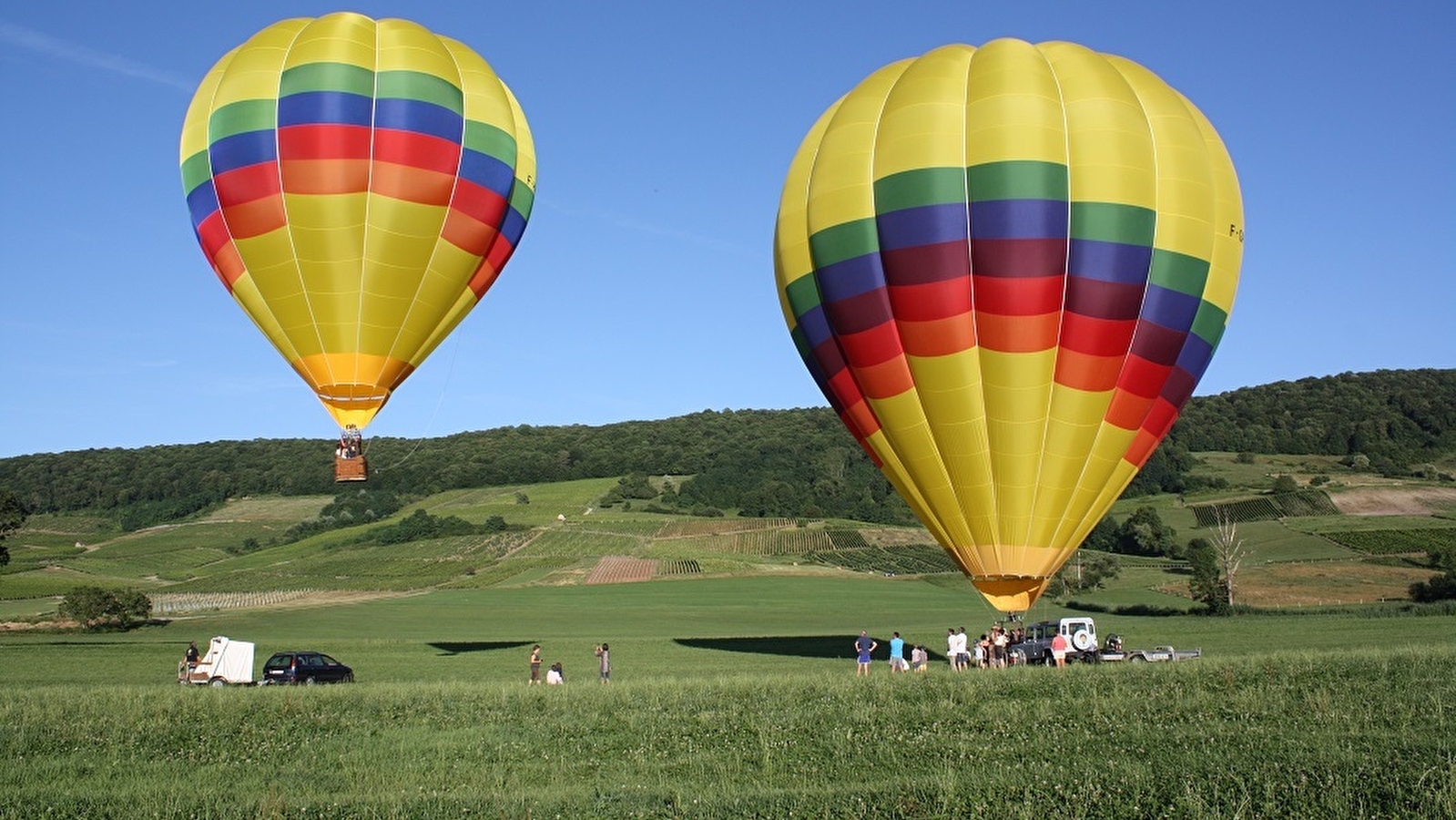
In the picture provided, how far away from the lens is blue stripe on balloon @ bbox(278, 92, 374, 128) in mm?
24094

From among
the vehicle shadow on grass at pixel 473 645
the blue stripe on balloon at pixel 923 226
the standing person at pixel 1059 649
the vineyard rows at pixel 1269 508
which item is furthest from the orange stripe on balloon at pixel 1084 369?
the vineyard rows at pixel 1269 508

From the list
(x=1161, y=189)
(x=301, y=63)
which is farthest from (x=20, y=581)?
(x=1161, y=189)

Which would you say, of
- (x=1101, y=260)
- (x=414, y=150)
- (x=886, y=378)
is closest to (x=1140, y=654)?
(x=886, y=378)

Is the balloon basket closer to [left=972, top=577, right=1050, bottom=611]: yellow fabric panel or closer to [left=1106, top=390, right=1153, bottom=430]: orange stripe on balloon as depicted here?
[left=972, top=577, right=1050, bottom=611]: yellow fabric panel

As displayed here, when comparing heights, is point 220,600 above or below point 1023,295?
below

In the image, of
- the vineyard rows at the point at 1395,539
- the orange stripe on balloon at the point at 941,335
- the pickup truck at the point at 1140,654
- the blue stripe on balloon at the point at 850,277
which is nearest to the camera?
the orange stripe on balloon at the point at 941,335

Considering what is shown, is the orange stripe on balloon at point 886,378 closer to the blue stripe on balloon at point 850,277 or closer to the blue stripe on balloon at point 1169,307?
the blue stripe on balloon at point 850,277

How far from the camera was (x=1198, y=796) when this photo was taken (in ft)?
38.7

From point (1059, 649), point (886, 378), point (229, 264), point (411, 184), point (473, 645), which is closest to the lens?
point (886, 378)

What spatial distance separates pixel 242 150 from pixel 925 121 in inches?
512

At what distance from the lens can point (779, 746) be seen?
15961 millimetres

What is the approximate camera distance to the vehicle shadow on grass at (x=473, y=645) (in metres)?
41.0

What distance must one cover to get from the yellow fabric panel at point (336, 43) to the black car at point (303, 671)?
1260 centimetres

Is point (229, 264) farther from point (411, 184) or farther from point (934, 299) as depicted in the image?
point (934, 299)
